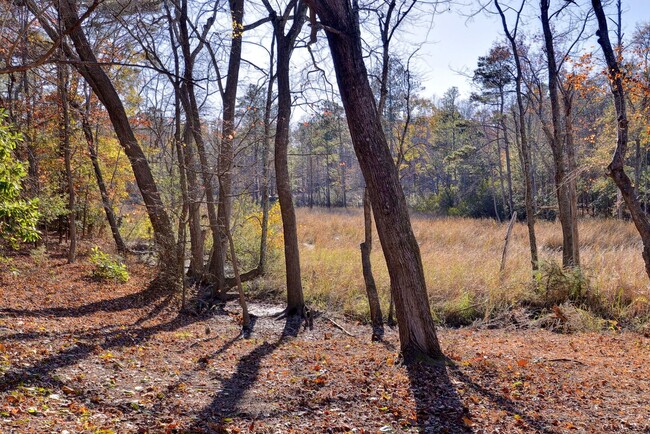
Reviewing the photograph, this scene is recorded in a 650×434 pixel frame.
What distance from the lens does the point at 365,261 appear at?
799cm

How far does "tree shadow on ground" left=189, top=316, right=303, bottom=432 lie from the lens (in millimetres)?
3767

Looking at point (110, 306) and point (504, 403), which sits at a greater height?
point (110, 306)

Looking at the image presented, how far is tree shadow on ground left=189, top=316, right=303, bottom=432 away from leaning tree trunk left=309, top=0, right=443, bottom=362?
175 centimetres

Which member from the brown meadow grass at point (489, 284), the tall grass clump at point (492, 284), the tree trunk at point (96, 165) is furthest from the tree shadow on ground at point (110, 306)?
the tree trunk at point (96, 165)

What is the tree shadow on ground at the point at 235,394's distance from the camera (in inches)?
148

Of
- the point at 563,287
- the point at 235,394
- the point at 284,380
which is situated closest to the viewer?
the point at 235,394

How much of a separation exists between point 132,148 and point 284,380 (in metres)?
6.12

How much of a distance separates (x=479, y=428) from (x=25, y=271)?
28.3 ft

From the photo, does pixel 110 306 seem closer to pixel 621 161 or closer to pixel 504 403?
pixel 504 403

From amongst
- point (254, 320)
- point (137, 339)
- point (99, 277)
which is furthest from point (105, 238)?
point (137, 339)

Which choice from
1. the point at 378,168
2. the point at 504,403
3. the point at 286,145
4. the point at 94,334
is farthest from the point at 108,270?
the point at 504,403

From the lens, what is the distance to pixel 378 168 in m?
4.96

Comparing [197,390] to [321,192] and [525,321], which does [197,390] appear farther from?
[321,192]

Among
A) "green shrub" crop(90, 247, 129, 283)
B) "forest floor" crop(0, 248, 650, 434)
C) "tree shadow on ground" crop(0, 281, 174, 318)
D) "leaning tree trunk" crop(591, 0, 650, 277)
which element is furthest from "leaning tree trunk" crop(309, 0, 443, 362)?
"green shrub" crop(90, 247, 129, 283)
